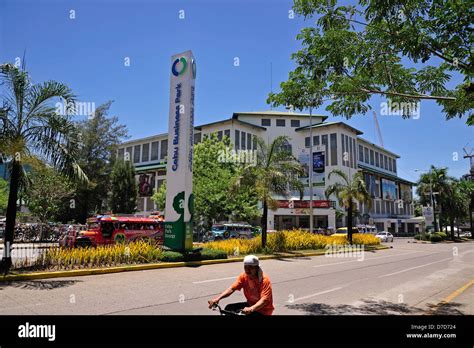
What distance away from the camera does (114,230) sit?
20.7 metres

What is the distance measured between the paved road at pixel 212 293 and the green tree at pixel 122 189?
103 ft

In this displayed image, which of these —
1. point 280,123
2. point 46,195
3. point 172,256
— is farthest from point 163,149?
point 172,256

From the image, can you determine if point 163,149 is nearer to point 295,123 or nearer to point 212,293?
point 295,123

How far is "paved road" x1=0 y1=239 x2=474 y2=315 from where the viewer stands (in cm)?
738

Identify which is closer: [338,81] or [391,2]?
[391,2]

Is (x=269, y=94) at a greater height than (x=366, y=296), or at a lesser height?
greater

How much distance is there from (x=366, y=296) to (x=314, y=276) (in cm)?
396

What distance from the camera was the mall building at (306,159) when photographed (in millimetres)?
54781

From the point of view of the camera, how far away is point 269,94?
31.5ft

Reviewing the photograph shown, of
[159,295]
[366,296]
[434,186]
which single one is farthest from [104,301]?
[434,186]

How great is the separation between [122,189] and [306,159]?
2777 cm

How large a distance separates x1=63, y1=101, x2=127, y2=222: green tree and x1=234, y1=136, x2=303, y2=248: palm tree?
26.9m
